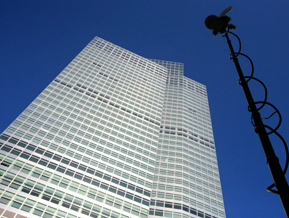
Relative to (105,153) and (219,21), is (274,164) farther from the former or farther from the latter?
(105,153)

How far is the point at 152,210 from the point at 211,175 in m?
27.9

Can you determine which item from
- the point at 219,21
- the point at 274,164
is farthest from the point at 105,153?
the point at 274,164

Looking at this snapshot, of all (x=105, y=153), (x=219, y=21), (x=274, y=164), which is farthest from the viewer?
(x=105, y=153)

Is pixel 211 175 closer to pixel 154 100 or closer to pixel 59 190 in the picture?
pixel 154 100

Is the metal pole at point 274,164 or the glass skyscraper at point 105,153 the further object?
the glass skyscraper at point 105,153

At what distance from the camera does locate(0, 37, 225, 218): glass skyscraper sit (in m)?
50.0

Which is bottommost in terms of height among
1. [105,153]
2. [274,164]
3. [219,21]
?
[274,164]

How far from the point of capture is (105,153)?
64250 millimetres

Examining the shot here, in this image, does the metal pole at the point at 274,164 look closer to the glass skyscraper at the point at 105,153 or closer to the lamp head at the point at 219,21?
the lamp head at the point at 219,21

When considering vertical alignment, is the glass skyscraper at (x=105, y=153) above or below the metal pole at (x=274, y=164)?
above

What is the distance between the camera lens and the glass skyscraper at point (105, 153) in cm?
5003

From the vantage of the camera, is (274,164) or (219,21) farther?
(219,21)

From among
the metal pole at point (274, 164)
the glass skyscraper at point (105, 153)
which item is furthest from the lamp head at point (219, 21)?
the glass skyscraper at point (105, 153)

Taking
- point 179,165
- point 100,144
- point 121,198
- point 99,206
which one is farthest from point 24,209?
point 179,165
